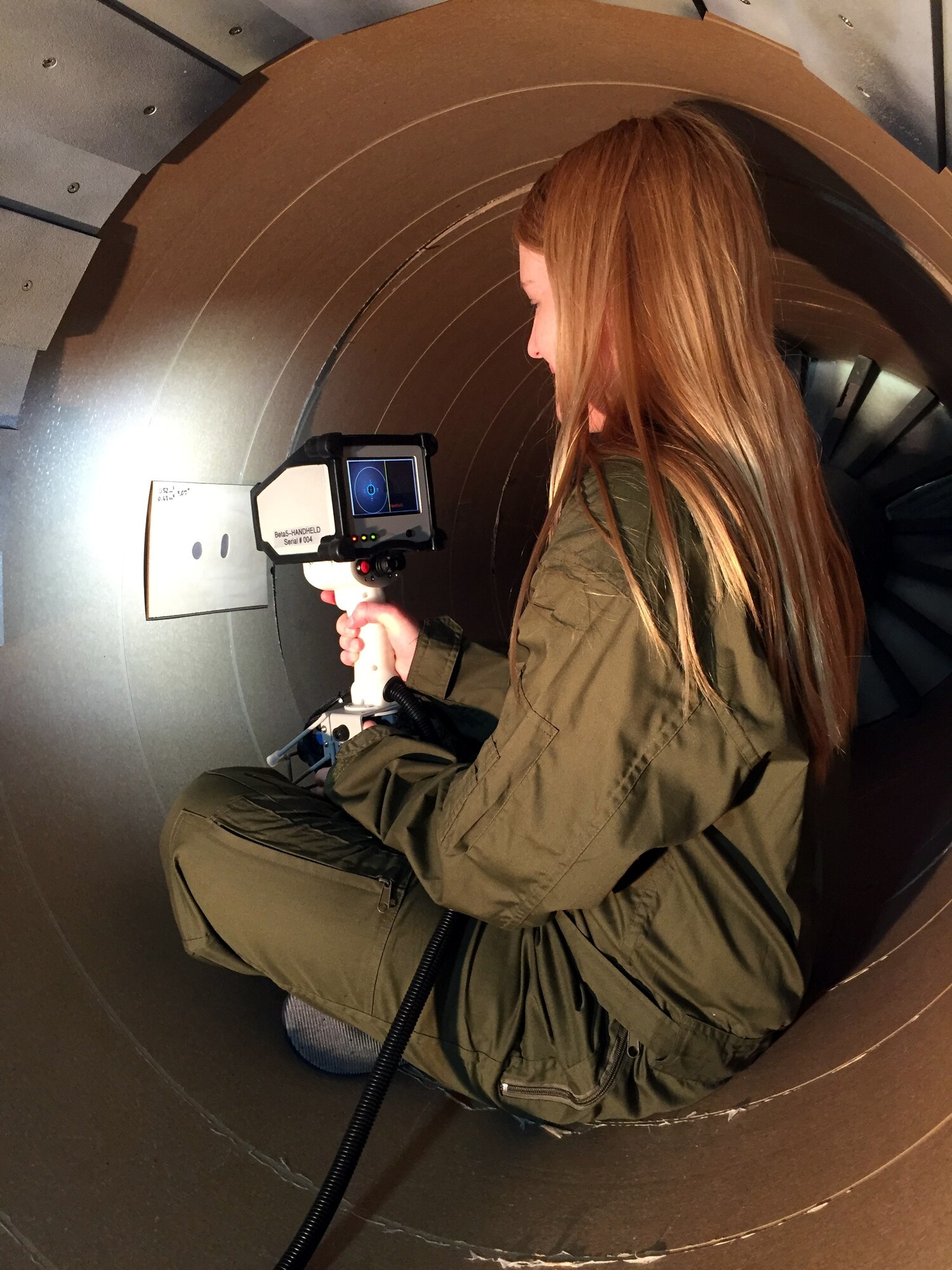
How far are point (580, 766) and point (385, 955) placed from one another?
668mm

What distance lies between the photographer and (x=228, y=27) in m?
1.86

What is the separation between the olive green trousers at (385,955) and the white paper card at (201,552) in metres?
0.65

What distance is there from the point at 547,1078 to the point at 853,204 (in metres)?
1.87

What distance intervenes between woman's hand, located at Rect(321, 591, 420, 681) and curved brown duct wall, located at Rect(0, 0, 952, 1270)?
50cm

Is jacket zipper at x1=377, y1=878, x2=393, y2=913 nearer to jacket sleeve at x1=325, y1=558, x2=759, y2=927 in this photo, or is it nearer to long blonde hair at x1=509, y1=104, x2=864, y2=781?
jacket sleeve at x1=325, y1=558, x2=759, y2=927

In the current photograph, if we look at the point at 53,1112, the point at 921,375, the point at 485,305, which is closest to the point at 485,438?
the point at 485,305

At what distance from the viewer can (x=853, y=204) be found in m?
2.27

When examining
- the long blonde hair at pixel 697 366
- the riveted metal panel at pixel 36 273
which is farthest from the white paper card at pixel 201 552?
the long blonde hair at pixel 697 366

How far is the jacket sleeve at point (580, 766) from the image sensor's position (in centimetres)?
144

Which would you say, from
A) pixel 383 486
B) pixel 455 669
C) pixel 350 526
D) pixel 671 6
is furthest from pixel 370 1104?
pixel 671 6

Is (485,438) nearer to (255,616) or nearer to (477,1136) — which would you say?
(255,616)

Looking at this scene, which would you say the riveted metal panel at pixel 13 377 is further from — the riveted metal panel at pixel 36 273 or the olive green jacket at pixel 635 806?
the olive green jacket at pixel 635 806

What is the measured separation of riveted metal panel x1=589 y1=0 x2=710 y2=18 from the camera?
1710 millimetres

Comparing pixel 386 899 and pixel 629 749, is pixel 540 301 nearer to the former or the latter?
pixel 629 749
